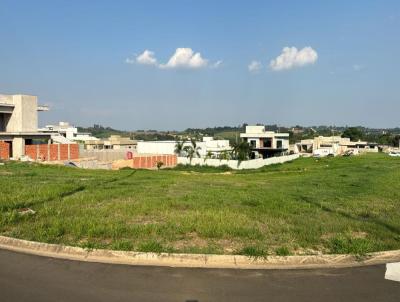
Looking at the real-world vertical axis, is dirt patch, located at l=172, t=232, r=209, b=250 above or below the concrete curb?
above

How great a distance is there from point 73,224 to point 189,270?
10.5ft

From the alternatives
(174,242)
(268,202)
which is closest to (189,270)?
(174,242)

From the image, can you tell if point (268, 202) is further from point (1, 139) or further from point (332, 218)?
point (1, 139)

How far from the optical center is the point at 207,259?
6715 mm

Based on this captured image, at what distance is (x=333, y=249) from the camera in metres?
7.37

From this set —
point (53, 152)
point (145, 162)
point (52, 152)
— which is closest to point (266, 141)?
point (145, 162)

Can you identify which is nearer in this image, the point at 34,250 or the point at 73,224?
the point at 34,250

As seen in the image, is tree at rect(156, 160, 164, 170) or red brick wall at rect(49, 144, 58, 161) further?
tree at rect(156, 160, 164, 170)

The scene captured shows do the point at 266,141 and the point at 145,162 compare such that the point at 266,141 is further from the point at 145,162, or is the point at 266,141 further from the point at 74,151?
the point at 74,151

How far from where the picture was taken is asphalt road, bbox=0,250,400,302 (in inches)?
213

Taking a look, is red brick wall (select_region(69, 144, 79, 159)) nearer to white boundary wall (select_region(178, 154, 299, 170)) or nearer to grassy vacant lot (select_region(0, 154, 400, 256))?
white boundary wall (select_region(178, 154, 299, 170))

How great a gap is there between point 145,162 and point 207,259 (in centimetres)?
5272

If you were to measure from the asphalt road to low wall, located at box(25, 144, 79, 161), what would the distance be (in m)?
44.3

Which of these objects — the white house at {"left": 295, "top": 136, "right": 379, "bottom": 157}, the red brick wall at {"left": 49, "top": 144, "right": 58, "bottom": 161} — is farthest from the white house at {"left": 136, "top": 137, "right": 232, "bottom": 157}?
the white house at {"left": 295, "top": 136, "right": 379, "bottom": 157}
